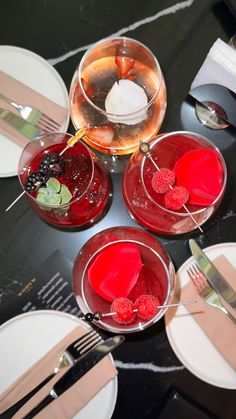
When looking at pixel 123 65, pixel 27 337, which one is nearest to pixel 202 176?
pixel 123 65

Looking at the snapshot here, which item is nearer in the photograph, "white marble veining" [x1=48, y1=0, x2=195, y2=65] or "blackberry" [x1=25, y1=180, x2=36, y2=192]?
"blackberry" [x1=25, y1=180, x2=36, y2=192]

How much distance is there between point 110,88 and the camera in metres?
1.17

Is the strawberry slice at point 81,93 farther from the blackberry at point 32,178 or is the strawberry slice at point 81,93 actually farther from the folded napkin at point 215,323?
the folded napkin at point 215,323

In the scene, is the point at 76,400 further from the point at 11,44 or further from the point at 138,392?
the point at 11,44

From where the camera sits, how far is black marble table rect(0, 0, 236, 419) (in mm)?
1212

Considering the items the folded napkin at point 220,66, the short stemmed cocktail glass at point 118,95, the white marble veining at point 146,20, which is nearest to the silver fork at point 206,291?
the short stemmed cocktail glass at point 118,95

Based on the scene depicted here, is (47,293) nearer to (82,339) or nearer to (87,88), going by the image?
(82,339)

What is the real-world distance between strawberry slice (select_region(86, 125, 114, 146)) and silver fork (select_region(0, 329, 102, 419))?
412 mm

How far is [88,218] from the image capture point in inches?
46.1

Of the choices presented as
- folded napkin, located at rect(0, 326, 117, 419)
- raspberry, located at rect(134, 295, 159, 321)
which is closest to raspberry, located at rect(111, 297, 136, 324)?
raspberry, located at rect(134, 295, 159, 321)

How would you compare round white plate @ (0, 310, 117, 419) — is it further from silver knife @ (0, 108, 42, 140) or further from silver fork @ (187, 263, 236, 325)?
silver knife @ (0, 108, 42, 140)

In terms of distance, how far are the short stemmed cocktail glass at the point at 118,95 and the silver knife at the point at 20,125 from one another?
0.10 meters

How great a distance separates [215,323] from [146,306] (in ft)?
0.70

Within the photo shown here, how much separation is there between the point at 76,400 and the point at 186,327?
291 mm
